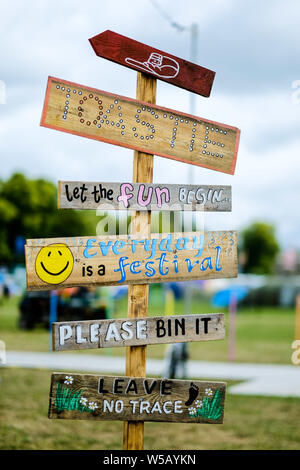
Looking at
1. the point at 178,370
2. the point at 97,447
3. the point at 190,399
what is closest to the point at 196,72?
the point at 190,399

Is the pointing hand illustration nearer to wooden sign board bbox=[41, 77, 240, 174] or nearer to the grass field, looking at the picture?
wooden sign board bbox=[41, 77, 240, 174]

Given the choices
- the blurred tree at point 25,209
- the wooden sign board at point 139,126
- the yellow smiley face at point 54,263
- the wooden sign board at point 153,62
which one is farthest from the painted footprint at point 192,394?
the blurred tree at point 25,209

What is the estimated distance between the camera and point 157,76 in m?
3.81

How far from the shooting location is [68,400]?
3625 mm

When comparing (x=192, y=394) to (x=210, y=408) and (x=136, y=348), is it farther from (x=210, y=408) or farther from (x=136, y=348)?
(x=136, y=348)

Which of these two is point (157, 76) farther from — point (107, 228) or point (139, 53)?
point (107, 228)

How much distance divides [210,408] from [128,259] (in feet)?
3.48

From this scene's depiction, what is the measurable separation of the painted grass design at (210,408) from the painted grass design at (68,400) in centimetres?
68

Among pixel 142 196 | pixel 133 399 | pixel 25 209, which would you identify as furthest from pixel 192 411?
pixel 25 209

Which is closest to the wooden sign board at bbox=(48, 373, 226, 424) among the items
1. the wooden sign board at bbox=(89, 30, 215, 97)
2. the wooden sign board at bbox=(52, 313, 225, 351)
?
the wooden sign board at bbox=(52, 313, 225, 351)

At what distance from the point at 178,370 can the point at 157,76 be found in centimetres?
677

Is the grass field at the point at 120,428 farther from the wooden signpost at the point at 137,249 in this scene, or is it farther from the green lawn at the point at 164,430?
the wooden signpost at the point at 137,249

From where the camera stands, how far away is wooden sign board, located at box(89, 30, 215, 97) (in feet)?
12.0

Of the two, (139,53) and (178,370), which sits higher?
(139,53)
